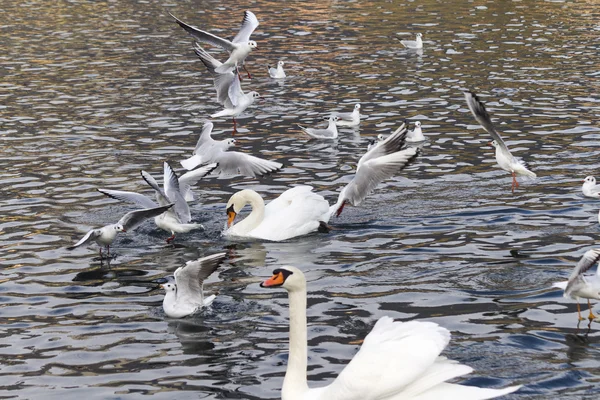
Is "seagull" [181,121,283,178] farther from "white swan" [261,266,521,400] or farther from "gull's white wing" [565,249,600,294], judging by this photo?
"white swan" [261,266,521,400]

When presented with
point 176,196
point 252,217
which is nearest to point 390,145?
point 252,217

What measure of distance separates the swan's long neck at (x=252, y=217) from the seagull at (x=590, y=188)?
513cm

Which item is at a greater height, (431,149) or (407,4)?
(407,4)

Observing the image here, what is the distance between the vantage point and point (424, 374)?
797 centimetres

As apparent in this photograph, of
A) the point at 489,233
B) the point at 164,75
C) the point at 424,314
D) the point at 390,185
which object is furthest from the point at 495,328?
the point at 164,75

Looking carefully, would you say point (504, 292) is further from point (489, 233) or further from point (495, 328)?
point (489, 233)

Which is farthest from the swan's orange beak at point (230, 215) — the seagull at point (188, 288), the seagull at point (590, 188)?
the seagull at point (590, 188)

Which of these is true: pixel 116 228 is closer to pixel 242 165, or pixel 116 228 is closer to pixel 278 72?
pixel 242 165

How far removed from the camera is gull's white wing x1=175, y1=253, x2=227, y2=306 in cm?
1141

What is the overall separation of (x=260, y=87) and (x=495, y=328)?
708 inches

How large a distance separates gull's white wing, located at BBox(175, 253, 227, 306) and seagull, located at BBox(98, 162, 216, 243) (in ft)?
10.3

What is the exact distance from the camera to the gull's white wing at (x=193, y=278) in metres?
11.4

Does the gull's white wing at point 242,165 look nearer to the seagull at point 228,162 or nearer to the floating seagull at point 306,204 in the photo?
the seagull at point 228,162

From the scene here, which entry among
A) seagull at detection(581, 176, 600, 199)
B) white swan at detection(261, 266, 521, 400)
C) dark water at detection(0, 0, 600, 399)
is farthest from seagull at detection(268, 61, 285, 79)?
white swan at detection(261, 266, 521, 400)
